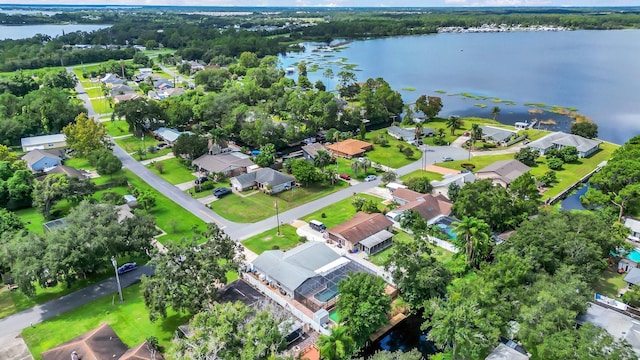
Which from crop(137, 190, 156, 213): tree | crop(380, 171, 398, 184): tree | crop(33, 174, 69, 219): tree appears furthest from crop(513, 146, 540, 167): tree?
crop(33, 174, 69, 219): tree

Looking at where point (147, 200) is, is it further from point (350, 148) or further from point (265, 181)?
point (350, 148)

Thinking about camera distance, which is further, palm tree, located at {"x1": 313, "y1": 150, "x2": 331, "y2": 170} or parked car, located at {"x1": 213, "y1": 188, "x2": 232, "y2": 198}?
palm tree, located at {"x1": 313, "y1": 150, "x2": 331, "y2": 170}

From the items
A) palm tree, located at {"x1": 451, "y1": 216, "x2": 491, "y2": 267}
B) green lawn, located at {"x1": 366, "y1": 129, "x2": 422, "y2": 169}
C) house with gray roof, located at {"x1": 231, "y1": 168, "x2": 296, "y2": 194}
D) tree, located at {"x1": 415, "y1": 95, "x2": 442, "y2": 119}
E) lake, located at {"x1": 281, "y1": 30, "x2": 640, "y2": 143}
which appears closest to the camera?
palm tree, located at {"x1": 451, "y1": 216, "x2": 491, "y2": 267}

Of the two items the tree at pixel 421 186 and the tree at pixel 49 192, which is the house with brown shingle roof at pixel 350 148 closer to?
the tree at pixel 421 186

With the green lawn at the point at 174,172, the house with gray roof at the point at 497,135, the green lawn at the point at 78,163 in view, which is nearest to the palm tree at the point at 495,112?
the house with gray roof at the point at 497,135

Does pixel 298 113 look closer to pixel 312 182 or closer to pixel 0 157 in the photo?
pixel 312 182

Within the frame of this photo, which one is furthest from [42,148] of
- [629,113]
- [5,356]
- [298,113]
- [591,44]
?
[591,44]

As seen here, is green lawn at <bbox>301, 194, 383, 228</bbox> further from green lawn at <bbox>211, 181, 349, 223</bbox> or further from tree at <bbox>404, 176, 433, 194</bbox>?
tree at <bbox>404, 176, 433, 194</bbox>
